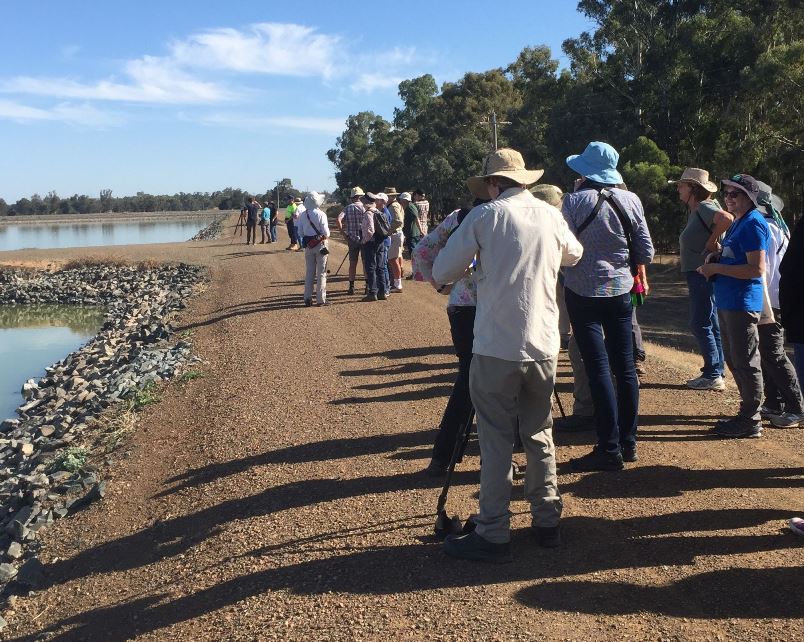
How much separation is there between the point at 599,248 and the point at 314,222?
8.37 metres

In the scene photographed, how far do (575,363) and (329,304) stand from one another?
26.9 ft

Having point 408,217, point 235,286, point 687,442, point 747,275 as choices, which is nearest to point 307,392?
point 687,442

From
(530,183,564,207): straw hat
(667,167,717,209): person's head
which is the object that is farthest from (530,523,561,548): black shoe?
(667,167,717,209): person's head

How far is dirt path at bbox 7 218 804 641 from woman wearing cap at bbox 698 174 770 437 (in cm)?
27

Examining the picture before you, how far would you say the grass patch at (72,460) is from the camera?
758 cm

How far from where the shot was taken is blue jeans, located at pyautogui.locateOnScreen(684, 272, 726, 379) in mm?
7160

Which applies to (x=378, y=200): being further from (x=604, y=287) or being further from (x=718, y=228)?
(x=604, y=287)

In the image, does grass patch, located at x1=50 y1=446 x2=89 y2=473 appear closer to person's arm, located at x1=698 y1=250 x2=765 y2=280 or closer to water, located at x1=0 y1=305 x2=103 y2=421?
water, located at x1=0 y1=305 x2=103 y2=421

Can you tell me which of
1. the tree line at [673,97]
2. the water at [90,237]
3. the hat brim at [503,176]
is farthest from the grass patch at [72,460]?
the water at [90,237]

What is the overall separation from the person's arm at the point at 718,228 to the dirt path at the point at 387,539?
1355 millimetres

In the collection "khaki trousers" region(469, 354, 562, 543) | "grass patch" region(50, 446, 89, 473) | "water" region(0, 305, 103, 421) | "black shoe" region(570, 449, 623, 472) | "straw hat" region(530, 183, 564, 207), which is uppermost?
"straw hat" region(530, 183, 564, 207)

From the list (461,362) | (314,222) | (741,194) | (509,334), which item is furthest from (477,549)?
(314,222)

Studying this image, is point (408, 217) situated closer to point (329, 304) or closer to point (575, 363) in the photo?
point (329, 304)

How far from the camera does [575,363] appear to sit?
6426 millimetres
